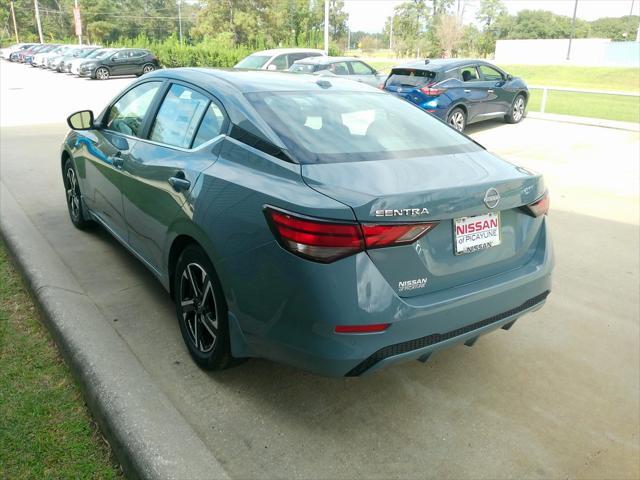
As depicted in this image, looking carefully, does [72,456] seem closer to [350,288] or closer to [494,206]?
[350,288]

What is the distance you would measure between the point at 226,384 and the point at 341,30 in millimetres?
96038

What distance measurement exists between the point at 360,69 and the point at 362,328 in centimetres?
1469

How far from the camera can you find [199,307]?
3.16 metres

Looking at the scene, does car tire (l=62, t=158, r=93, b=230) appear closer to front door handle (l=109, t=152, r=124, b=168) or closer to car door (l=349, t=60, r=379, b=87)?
front door handle (l=109, t=152, r=124, b=168)

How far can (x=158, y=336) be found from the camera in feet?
11.8

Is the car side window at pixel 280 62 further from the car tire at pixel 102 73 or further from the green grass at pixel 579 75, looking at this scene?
the green grass at pixel 579 75

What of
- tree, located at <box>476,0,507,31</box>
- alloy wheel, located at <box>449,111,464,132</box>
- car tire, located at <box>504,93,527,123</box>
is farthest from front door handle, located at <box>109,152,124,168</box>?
tree, located at <box>476,0,507,31</box>

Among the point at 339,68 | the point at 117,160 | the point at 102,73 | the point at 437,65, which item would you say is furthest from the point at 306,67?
the point at 102,73

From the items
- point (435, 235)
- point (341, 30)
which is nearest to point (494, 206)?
point (435, 235)

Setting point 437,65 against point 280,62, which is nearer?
point 437,65

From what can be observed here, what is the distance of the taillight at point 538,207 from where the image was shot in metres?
2.97

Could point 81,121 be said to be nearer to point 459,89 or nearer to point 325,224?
point 325,224

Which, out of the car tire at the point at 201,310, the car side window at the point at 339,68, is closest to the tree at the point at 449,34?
the car side window at the point at 339,68

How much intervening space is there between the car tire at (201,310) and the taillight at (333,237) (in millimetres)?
685
